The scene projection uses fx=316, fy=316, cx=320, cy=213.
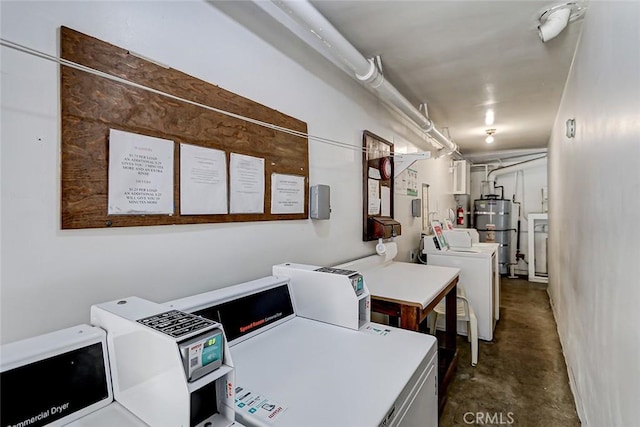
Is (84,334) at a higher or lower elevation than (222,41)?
lower

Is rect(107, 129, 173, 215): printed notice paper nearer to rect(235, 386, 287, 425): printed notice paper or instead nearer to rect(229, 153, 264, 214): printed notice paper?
rect(229, 153, 264, 214): printed notice paper

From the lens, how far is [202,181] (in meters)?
1.32

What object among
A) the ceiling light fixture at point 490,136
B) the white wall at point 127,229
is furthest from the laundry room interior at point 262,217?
the ceiling light fixture at point 490,136

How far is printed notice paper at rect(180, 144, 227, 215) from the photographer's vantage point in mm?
1252

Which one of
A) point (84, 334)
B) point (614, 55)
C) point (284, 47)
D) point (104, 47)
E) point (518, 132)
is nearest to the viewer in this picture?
point (84, 334)

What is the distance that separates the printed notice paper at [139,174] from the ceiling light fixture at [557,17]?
209 cm

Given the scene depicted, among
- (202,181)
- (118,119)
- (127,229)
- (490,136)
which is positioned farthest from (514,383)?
(490,136)

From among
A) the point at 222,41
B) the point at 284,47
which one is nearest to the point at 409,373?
the point at 222,41

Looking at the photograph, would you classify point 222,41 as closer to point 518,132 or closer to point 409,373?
point 409,373

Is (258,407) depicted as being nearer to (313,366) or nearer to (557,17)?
(313,366)

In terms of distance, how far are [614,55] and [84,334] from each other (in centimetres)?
199

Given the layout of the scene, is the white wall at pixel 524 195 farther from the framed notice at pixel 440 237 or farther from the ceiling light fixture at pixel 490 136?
the framed notice at pixel 440 237

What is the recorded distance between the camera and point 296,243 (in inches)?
72.9

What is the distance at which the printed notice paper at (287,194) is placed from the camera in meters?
1.68
